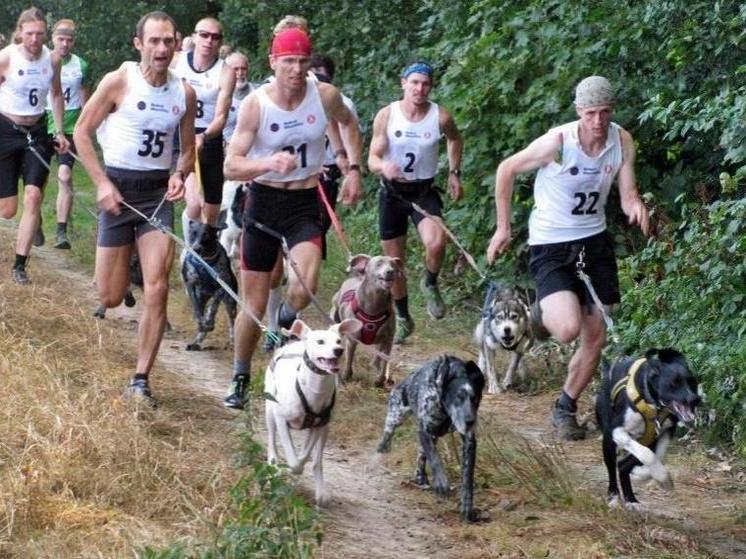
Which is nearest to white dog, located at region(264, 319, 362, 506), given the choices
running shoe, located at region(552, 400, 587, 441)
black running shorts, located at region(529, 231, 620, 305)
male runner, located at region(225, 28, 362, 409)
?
male runner, located at region(225, 28, 362, 409)

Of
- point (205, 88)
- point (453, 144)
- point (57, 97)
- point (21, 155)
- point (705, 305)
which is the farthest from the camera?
point (57, 97)

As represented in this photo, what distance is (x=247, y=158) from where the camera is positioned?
8203mm

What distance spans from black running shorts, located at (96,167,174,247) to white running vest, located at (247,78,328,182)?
0.62 meters

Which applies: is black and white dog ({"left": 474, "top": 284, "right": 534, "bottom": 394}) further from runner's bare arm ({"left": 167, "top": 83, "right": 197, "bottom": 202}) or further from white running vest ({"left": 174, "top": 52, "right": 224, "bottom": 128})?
white running vest ({"left": 174, "top": 52, "right": 224, "bottom": 128})

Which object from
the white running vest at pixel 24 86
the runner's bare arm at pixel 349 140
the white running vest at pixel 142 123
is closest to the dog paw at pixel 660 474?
the runner's bare arm at pixel 349 140

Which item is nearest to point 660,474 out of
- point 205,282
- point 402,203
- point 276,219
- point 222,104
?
point 276,219

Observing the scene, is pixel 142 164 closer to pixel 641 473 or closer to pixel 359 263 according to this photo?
pixel 359 263

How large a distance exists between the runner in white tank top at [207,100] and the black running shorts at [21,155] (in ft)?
3.98

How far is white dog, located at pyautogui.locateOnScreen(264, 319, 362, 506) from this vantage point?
23.2 ft

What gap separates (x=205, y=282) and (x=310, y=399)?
4219 mm

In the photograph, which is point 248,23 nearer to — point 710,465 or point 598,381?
point 598,381

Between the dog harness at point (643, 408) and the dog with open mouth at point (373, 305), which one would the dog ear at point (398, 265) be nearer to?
the dog with open mouth at point (373, 305)

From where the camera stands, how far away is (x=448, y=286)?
550 inches

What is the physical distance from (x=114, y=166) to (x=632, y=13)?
4475 mm
